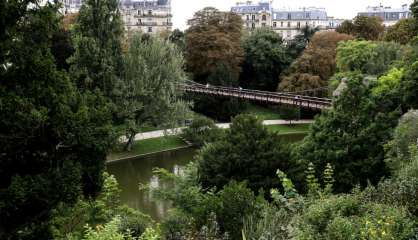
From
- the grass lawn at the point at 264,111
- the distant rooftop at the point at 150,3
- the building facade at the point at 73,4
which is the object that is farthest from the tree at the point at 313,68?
the building facade at the point at 73,4

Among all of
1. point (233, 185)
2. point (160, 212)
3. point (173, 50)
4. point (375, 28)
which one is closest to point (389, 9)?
point (375, 28)

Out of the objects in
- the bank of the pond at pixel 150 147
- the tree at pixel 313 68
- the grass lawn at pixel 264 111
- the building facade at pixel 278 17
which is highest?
the building facade at pixel 278 17

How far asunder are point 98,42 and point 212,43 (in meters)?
20.7

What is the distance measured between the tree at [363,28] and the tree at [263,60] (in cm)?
719

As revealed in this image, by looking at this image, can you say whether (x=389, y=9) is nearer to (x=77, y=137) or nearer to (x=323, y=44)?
(x=323, y=44)

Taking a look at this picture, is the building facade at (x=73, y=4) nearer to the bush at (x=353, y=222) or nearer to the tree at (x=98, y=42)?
the tree at (x=98, y=42)

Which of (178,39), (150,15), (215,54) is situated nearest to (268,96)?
(215,54)

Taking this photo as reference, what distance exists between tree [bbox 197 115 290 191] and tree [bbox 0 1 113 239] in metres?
5.25

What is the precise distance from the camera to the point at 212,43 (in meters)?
44.7

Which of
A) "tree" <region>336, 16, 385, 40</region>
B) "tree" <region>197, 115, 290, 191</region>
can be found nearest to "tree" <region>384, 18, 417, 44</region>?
"tree" <region>336, 16, 385, 40</region>

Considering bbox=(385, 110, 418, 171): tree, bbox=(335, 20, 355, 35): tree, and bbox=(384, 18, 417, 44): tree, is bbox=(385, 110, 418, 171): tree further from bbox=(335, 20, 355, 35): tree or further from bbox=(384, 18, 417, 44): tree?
bbox=(335, 20, 355, 35): tree

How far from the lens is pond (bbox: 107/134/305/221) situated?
19.1m

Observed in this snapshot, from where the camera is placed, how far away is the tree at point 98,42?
A: 2467 centimetres


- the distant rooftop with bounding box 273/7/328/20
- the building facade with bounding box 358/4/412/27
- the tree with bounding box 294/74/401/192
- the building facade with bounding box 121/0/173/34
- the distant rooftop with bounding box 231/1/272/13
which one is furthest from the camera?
the distant rooftop with bounding box 273/7/328/20
